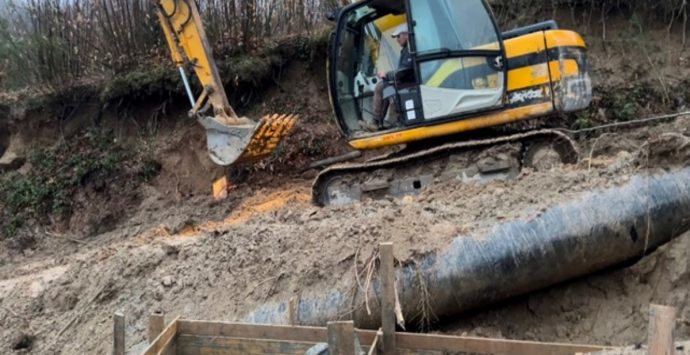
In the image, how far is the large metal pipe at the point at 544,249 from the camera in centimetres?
494

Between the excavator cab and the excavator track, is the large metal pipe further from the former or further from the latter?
the excavator cab

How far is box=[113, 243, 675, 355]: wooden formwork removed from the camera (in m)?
3.81

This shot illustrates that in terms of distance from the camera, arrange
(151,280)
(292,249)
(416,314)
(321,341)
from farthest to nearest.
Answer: (151,280), (292,249), (416,314), (321,341)

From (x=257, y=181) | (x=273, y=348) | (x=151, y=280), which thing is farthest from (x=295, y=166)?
(x=273, y=348)

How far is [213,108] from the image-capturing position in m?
8.87

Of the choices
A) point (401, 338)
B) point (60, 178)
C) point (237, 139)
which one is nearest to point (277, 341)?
point (401, 338)

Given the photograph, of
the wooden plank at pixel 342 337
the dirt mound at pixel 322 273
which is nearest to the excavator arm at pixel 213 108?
the dirt mound at pixel 322 273

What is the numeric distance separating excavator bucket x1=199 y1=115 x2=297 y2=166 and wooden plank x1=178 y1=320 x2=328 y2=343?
446 centimetres

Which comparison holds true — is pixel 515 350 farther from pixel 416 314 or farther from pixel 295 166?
pixel 295 166

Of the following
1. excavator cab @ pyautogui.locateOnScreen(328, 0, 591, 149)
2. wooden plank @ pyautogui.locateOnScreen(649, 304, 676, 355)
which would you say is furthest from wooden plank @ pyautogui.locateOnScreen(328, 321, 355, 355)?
excavator cab @ pyautogui.locateOnScreen(328, 0, 591, 149)

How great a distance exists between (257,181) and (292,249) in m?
5.35

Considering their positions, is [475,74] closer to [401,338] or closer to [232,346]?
[401,338]

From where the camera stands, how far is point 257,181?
10938 millimetres

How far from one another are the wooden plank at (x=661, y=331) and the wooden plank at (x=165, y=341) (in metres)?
2.48
